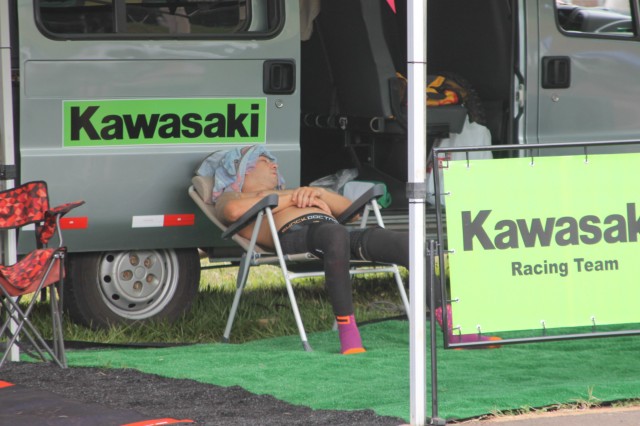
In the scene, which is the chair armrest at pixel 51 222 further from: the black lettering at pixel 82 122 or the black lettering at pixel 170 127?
the black lettering at pixel 170 127

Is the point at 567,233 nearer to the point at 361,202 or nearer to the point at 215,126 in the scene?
the point at 361,202

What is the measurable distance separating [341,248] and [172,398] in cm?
138

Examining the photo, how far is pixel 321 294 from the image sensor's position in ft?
27.7

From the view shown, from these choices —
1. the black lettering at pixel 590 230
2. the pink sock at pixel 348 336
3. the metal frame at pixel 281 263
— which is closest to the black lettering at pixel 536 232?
the black lettering at pixel 590 230

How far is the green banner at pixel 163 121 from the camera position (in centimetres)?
674

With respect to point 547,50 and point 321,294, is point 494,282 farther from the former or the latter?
point 321,294

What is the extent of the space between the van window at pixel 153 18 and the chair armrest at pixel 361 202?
101 centimetres

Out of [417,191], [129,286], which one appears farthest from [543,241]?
[129,286]

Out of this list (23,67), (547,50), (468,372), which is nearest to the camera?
(468,372)

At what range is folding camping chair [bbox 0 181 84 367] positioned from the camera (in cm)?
568

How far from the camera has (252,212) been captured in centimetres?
639

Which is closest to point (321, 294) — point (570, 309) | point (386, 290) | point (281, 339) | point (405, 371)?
point (386, 290)

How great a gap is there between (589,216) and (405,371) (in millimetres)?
1159

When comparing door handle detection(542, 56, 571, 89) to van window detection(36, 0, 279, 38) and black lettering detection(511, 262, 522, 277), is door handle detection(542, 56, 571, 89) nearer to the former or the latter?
van window detection(36, 0, 279, 38)
